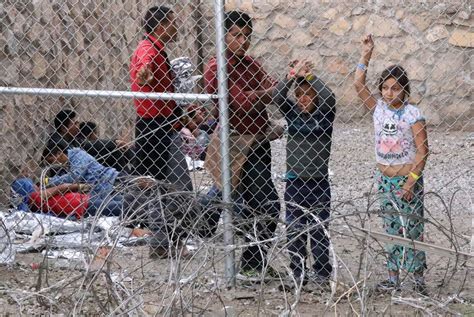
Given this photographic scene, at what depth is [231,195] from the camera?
18.9 ft

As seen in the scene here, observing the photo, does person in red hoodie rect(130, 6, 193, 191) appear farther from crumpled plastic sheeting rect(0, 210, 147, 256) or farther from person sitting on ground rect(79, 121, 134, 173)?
person sitting on ground rect(79, 121, 134, 173)

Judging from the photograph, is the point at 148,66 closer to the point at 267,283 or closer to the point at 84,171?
the point at 84,171

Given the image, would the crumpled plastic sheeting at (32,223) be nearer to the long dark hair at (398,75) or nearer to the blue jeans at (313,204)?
the blue jeans at (313,204)

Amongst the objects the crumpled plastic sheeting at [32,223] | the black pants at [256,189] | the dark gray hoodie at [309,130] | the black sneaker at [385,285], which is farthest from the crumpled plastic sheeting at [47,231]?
the black sneaker at [385,285]

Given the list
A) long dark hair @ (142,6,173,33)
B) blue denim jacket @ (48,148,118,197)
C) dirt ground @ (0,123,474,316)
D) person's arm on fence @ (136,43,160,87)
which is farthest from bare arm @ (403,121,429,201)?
blue denim jacket @ (48,148,118,197)

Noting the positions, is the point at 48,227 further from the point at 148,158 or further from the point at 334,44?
the point at 334,44

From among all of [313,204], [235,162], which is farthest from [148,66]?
[313,204]

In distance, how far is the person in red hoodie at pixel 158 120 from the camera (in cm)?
633

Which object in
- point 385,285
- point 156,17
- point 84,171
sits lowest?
point 385,285

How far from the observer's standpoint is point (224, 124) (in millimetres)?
5660

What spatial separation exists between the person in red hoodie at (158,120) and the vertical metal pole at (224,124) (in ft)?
2.22

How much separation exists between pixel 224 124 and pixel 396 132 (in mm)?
954

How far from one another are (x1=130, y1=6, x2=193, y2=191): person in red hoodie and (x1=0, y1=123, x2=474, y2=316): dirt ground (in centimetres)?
25

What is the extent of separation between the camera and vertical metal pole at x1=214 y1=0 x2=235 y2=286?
18.2ft
